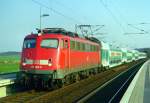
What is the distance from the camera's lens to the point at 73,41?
79.8 feet

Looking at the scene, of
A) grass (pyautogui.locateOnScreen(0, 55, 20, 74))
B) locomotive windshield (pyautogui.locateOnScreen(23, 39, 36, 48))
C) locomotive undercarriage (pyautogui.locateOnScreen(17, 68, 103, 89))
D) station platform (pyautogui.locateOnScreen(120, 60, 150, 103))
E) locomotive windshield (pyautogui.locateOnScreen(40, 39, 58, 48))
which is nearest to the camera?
station platform (pyautogui.locateOnScreen(120, 60, 150, 103))

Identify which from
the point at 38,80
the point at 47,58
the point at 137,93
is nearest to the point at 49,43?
the point at 47,58

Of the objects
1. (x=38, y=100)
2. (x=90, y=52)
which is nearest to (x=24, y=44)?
(x=38, y=100)

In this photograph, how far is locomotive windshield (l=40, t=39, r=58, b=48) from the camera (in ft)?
71.2

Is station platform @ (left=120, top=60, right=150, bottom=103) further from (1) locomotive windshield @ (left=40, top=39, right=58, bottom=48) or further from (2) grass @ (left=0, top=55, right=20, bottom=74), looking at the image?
(2) grass @ (left=0, top=55, right=20, bottom=74)

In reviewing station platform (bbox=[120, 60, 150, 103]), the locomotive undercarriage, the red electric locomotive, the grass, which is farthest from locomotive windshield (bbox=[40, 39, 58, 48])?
the grass

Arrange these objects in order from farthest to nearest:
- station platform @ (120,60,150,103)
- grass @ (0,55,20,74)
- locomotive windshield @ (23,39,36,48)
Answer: grass @ (0,55,20,74) < locomotive windshield @ (23,39,36,48) < station platform @ (120,60,150,103)

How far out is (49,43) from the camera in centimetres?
2188

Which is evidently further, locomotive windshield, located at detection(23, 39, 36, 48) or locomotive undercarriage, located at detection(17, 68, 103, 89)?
locomotive windshield, located at detection(23, 39, 36, 48)

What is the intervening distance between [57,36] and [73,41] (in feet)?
8.52

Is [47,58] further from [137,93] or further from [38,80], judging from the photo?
[137,93]

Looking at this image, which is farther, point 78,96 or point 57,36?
point 57,36

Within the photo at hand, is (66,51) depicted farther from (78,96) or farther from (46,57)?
(78,96)

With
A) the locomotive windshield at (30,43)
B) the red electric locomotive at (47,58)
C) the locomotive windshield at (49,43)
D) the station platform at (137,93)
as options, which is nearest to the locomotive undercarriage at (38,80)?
the red electric locomotive at (47,58)
